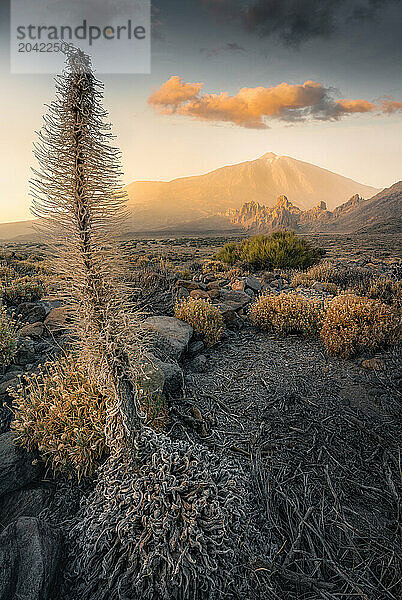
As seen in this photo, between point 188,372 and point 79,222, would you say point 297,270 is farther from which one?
point 79,222

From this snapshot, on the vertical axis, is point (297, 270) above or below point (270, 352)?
above

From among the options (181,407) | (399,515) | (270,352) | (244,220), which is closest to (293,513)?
(399,515)

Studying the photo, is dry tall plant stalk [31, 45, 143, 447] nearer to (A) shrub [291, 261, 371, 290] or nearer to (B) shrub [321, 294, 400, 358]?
(B) shrub [321, 294, 400, 358]

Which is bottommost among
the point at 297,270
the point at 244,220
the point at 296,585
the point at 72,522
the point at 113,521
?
the point at 296,585

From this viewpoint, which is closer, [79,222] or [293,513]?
[79,222]

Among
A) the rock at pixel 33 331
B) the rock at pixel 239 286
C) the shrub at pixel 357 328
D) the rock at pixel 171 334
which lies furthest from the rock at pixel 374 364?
the rock at pixel 33 331

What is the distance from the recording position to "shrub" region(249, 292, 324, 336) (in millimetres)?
6250

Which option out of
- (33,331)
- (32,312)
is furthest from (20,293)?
(33,331)

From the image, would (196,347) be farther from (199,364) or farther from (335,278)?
(335,278)

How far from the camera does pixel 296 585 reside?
81.8 inches

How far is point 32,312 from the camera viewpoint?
7.52 meters

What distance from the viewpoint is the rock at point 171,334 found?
4.93 metres

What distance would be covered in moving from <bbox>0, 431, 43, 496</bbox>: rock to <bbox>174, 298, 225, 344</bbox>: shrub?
3487 millimetres

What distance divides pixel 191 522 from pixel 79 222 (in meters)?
→ 1.96
